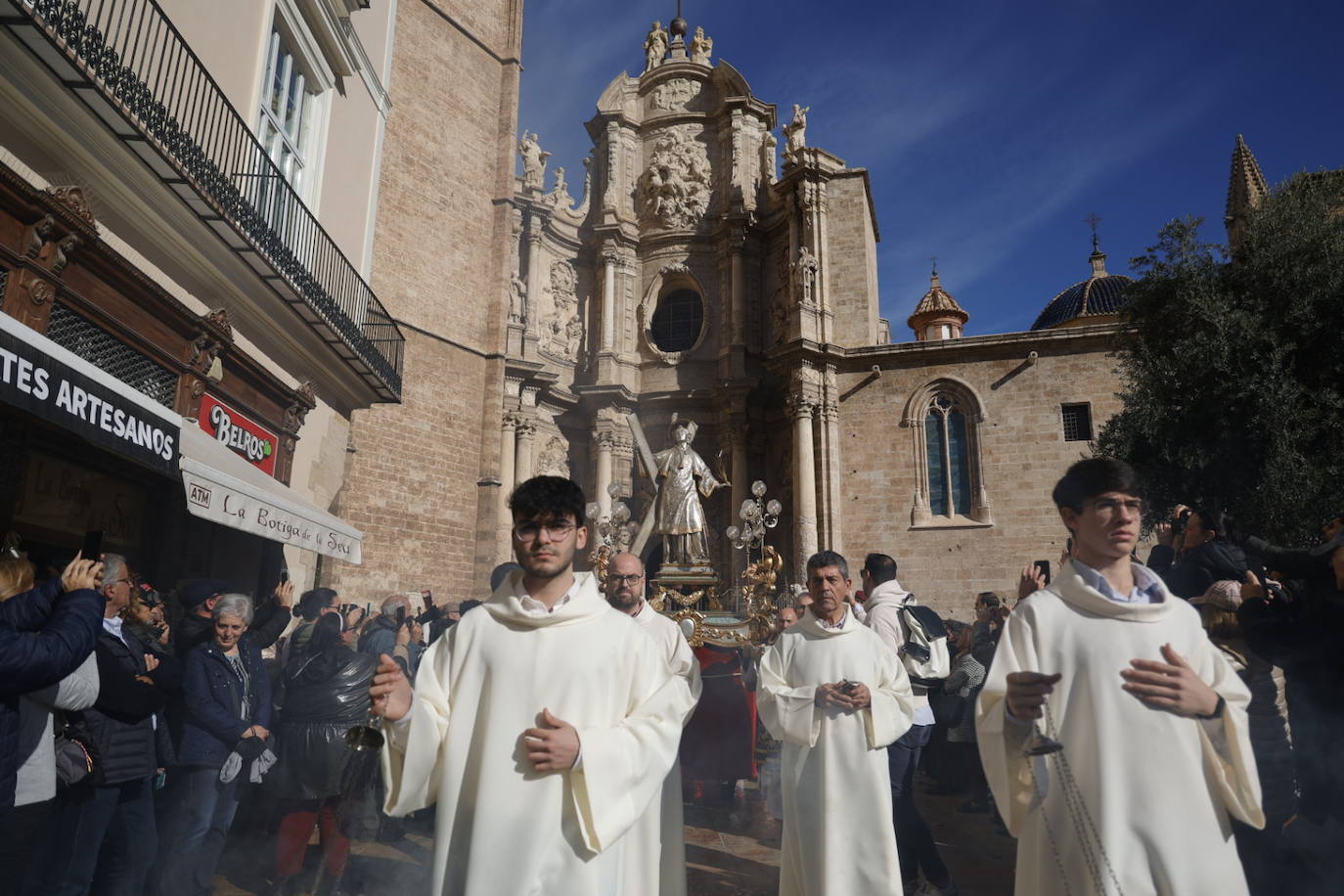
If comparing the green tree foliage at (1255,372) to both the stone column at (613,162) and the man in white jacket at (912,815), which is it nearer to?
the man in white jacket at (912,815)

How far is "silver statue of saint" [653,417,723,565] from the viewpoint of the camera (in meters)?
13.4

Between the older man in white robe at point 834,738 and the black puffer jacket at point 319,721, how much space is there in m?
2.43

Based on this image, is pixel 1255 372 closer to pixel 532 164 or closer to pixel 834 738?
pixel 834 738

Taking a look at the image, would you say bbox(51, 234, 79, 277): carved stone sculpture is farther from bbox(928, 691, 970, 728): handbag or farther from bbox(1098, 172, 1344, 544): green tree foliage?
bbox(1098, 172, 1344, 544): green tree foliage

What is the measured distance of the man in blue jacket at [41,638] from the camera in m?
2.82

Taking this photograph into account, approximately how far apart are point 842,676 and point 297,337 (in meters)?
9.26

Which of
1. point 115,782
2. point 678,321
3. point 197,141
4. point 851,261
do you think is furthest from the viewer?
point 678,321

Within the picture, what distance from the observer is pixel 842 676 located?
13.6 ft

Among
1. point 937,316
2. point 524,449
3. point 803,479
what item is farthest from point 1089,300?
point 524,449

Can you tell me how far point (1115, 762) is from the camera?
95.3 inches

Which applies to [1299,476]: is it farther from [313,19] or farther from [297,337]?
[313,19]

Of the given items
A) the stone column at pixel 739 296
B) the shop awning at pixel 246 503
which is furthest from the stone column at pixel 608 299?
the shop awning at pixel 246 503

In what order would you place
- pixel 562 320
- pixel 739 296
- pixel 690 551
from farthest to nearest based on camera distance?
pixel 562 320
pixel 739 296
pixel 690 551

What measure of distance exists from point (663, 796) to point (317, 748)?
2349 millimetres
